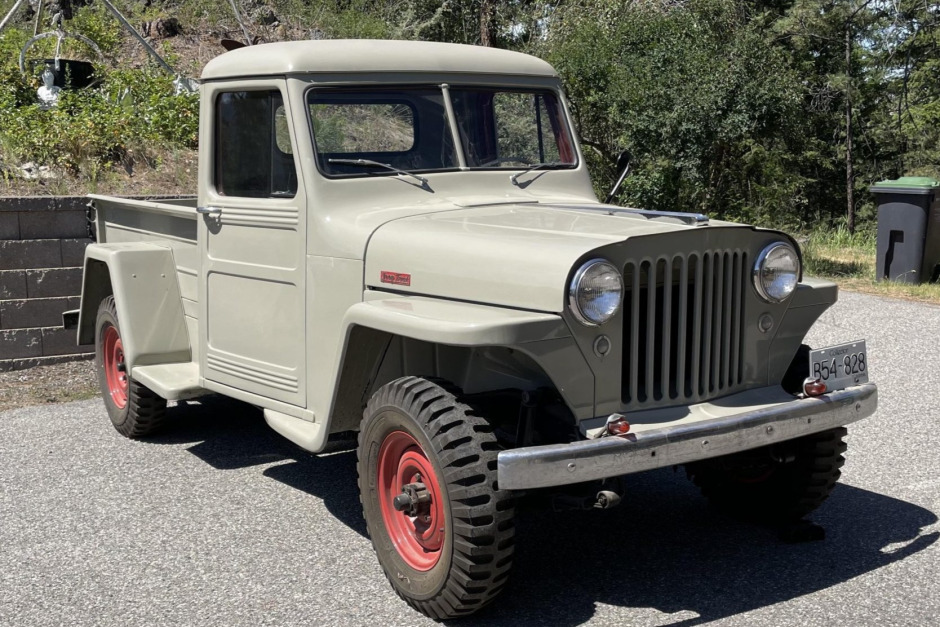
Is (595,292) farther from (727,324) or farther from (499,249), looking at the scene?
(727,324)

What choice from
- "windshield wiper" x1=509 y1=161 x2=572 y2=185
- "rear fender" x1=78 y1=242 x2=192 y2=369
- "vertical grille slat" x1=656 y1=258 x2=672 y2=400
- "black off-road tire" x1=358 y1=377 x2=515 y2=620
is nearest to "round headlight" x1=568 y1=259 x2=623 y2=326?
"vertical grille slat" x1=656 y1=258 x2=672 y2=400

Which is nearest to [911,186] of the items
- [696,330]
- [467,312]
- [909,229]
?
[909,229]

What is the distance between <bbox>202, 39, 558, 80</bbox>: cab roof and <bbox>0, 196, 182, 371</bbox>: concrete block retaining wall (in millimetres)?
3004

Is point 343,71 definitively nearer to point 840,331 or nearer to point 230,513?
point 230,513

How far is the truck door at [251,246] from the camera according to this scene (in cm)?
435

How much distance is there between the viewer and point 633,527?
4.43m

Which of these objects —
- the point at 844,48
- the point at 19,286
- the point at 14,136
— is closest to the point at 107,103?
the point at 14,136

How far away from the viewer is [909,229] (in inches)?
424

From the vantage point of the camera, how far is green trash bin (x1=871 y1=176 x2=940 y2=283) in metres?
10.7

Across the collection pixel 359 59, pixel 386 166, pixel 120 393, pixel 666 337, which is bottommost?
pixel 120 393

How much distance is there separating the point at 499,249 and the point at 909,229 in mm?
8587

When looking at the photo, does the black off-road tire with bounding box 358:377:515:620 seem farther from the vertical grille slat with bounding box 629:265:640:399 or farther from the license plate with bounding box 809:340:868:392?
the license plate with bounding box 809:340:868:392

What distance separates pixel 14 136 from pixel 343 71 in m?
6.10

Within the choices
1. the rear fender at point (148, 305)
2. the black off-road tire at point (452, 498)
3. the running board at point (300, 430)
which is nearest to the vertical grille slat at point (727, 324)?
the black off-road tire at point (452, 498)
